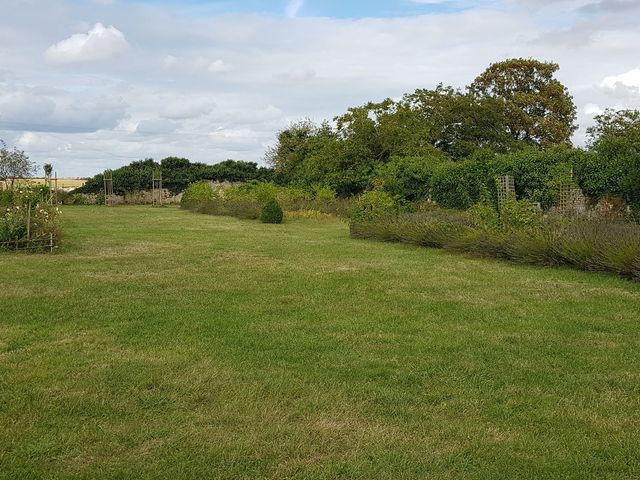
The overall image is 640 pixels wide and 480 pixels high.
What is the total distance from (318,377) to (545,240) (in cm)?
721

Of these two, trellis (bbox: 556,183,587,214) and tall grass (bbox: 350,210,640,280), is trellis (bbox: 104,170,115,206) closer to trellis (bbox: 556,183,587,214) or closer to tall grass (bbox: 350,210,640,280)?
tall grass (bbox: 350,210,640,280)

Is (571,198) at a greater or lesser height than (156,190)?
lesser

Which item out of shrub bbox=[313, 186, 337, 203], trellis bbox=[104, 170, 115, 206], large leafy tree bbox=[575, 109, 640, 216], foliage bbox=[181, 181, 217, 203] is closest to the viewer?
large leafy tree bbox=[575, 109, 640, 216]

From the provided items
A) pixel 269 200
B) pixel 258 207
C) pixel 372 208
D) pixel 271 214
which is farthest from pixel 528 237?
pixel 258 207

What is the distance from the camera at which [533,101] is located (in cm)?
3538

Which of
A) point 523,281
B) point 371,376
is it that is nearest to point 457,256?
point 523,281

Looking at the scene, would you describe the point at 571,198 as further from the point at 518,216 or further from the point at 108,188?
the point at 108,188

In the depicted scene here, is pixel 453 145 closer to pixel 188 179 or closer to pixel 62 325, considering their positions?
pixel 188 179

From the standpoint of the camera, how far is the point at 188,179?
4284 centimetres

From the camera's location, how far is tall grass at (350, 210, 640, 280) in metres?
9.12

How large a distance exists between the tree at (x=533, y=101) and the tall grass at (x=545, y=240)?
935 inches

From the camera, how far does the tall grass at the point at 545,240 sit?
912 cm

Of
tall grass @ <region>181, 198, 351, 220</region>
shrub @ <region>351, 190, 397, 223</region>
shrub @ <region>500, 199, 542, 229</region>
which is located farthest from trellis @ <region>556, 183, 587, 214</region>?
tall grass @ <region>181, 198, 351, 220</region>

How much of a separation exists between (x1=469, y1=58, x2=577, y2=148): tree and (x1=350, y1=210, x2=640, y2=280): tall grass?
2374cm
